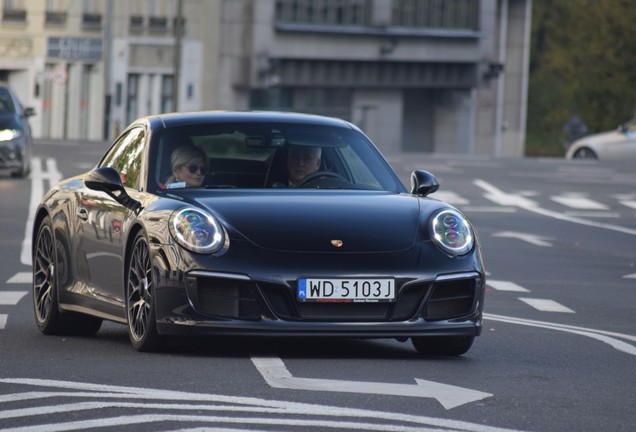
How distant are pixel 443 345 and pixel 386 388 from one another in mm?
1741

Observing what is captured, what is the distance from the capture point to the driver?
10.6 meters

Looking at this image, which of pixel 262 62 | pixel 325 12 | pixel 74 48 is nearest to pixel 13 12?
pixel 74 48

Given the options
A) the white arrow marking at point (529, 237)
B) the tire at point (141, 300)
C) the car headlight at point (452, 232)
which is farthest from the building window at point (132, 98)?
the car headlight at point (452, 232)

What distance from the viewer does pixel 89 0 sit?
77.7 metres

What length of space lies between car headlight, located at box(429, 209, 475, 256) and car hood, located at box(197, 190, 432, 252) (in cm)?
10

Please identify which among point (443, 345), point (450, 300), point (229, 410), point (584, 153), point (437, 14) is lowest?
point (584, 153)

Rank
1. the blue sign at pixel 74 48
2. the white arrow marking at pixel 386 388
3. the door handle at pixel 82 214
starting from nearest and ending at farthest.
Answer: the white arrow marking at pixel 386 388 < the door handle at pixel 82 214 < the blue sign at pixel 74 48

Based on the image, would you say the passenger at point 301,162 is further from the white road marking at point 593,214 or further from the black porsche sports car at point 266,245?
the white road marking at point 593,214

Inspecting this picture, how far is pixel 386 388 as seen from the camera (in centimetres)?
839

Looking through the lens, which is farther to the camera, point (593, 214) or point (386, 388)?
point (593, 214)

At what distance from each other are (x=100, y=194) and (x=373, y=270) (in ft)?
6.67

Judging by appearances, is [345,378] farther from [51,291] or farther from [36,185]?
[36,185]

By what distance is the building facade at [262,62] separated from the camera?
247 ft

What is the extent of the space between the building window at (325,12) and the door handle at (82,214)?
7255 cm
